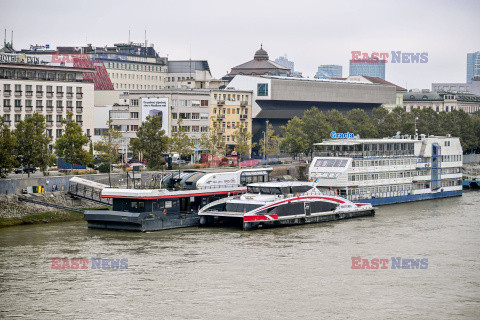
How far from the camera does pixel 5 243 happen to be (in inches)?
2169

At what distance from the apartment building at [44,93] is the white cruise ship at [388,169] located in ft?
129

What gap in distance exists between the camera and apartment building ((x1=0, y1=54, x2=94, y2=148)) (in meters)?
99.8

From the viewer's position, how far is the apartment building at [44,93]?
327ft

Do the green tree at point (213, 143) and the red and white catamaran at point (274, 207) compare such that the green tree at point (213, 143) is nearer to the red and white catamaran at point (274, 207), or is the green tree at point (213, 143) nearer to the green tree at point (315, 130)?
the green tree at point (315, 130)

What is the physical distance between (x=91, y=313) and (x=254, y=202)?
2770cm

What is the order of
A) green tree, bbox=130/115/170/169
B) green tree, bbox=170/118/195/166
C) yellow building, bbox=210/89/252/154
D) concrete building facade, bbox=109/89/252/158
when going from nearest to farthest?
green tree, bbox=130/115/170/169 < green tree, bbox=170/118/195/166 < concrete building facade, bbox=109/89/252/158 < yellow building, bbox=210/89/252/154

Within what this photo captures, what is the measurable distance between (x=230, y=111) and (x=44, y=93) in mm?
34146

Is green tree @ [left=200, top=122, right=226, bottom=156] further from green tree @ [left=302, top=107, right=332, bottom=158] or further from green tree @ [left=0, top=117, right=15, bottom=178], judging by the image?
green tree @ [left=0, top=117, right=15, bottom=178]

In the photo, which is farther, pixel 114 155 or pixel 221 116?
pixel 221 116

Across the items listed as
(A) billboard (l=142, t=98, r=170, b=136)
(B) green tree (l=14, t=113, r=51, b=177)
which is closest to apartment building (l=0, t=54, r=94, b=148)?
(A) billboard (l=142, t=98, r=170, b=136)

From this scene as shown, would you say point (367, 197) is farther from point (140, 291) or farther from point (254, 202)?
point (140, 291)

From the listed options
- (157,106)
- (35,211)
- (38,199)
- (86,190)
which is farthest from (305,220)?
(157,106)

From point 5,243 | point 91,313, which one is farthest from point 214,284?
point 5,243

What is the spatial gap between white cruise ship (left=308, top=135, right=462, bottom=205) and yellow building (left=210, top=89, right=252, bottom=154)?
1394 inches
